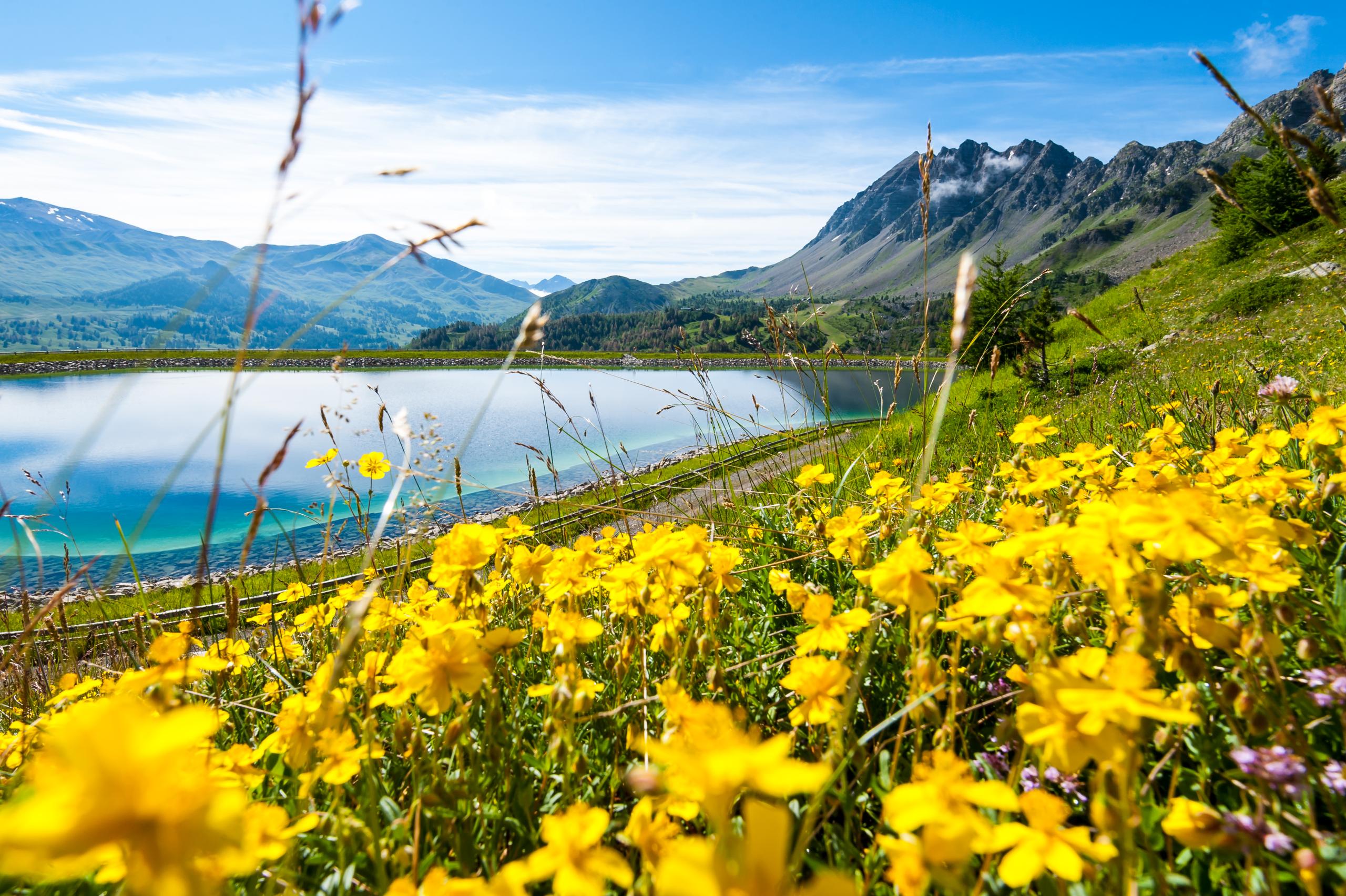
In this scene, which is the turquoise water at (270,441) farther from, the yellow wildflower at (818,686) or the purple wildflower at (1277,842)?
the purple wildflower at (1277,842)

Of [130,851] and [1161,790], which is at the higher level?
[130,851]

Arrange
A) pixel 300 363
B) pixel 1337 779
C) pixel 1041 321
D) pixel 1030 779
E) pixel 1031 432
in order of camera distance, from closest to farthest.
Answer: pixel 1337 779, pixel 1030 779, pixel 1031 432, pixel 1041 321, pixel 300 363

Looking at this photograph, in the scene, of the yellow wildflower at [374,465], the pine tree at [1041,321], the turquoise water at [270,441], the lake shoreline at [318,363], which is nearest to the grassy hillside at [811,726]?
the yellow wildflower at [374,465]

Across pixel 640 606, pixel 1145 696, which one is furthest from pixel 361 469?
pixel 1145 696

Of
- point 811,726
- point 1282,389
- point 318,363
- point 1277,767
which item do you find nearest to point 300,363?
point 318,363

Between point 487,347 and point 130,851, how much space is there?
5659 inches

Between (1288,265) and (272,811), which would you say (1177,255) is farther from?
(272,811)

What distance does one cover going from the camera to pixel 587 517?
3.78 meters

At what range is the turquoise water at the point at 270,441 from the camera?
1265 cm

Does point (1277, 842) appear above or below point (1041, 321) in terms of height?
below

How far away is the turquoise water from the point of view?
12648 mm

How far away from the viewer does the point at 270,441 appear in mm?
29906

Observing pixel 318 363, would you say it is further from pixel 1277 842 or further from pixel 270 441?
pixel 1277 842

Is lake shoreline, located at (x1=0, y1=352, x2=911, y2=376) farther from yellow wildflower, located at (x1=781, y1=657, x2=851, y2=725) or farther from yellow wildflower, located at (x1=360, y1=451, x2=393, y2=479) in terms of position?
yellow wildflower, located at (x1=781, y1=657, x2=851, y2=725)
